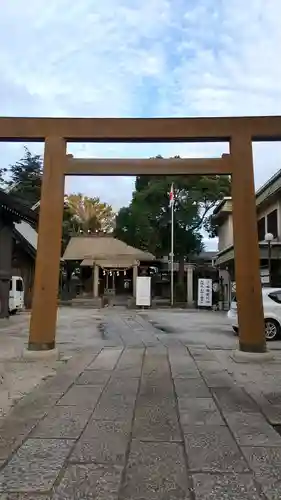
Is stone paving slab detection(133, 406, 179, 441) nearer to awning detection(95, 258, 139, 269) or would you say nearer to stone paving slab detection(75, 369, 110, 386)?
stone paving slab detection(75, 369, 110, 386)

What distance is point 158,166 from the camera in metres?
10.1

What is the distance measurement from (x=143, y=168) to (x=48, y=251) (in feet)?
8.43

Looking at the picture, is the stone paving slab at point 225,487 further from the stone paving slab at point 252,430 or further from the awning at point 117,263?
the awning at point 117,263

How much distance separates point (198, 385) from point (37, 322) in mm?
3940

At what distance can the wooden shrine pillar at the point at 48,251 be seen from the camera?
993 centimetres

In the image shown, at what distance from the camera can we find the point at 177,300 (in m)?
40.0

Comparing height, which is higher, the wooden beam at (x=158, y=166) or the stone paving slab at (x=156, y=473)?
the wooden beam at (x=158, y=166)

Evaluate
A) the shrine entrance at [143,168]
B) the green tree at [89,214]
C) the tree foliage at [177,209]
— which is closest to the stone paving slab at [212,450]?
the shrine entrance at [143,168]

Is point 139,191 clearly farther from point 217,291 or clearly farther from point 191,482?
point 191,482

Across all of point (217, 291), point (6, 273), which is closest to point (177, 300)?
point (217, 291)

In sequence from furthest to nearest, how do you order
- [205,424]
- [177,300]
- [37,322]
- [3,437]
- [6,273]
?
[177,300]
[6,273]
[37,322]
[205,424]
[3,437]

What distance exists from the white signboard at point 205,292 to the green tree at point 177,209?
697cm

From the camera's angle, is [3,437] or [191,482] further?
[3,437]

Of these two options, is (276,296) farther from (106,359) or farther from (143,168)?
(143,168)
